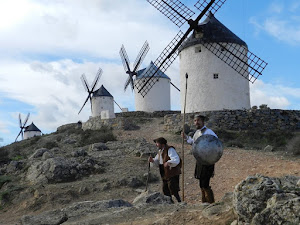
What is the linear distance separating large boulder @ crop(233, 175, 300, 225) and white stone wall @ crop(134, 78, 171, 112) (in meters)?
24.7

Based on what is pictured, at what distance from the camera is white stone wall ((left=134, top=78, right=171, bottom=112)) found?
92.0ft

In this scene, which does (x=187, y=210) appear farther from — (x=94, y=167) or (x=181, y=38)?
(x=181, y=38)

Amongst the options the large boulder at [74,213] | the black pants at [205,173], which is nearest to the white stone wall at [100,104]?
the large boulder at [74,213]

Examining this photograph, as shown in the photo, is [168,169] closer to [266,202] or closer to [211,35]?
[266,202]

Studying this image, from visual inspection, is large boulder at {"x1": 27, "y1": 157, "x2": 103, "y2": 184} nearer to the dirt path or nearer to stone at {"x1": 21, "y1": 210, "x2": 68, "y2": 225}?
the dirt path

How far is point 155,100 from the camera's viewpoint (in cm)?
2814

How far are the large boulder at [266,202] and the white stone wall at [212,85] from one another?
14.1m

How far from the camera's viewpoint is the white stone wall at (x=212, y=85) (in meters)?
17.2

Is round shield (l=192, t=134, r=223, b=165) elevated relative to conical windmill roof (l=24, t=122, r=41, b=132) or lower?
lower

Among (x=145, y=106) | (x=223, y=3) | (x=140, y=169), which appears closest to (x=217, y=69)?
(x=223, y=3)

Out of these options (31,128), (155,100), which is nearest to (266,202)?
(155,100)

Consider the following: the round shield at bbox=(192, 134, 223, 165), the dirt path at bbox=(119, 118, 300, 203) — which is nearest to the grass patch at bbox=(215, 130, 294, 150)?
the dirt path at bbox=(119, 118, 300, 203)

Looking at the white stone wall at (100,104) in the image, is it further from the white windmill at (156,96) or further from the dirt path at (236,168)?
the dirt path at (236,168)

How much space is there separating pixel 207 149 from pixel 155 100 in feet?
76.8
